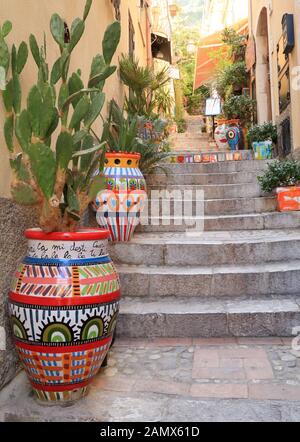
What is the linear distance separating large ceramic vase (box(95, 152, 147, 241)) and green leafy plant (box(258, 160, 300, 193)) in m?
1.60

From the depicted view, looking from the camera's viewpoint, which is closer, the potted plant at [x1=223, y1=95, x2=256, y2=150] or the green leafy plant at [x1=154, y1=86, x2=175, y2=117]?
the green leafy plant at [x1=154, y1=86, x2=175, y2=117]

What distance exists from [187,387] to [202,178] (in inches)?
145

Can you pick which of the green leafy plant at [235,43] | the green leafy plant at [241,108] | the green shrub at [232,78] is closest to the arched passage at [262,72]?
the green leafy plant at [241,108]

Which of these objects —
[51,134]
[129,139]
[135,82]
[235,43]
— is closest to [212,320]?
[51,134]

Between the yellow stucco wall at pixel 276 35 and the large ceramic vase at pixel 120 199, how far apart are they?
10.7 feet

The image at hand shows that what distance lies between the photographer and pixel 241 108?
32.2ft

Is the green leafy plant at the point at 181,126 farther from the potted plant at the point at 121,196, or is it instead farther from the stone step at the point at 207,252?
the stone step at the point at 207,252

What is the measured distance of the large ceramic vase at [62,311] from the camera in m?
→ 2.05

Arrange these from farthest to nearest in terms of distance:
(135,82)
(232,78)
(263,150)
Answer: (232,78), (263,150), (135,82)

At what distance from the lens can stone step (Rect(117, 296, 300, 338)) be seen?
3018mm

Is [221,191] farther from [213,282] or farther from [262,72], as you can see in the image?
[262,72]

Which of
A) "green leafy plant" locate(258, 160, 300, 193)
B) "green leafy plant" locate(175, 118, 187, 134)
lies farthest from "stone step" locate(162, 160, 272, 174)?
"green leafy plant" locate(175, 118, 187, 134)

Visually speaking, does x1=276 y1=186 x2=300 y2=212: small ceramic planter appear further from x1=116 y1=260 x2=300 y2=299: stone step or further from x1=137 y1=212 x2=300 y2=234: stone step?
x1=116 y1=260 x2=300 y2=299: stone step

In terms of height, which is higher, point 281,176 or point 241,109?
point 241,109
